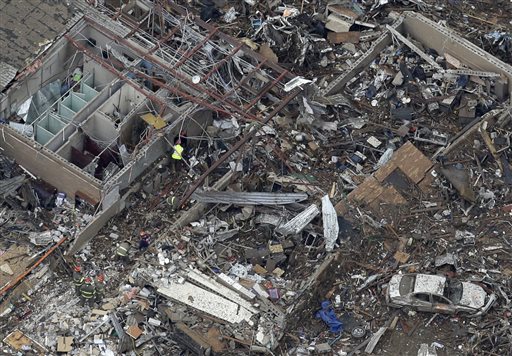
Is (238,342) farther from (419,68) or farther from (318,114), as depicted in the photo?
(419,68)

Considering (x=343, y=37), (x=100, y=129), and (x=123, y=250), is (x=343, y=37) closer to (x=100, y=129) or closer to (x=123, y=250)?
(x=100, y=129)

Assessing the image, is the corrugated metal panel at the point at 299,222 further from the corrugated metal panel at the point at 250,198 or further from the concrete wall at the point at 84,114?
the concrete wall at the point at 84,114

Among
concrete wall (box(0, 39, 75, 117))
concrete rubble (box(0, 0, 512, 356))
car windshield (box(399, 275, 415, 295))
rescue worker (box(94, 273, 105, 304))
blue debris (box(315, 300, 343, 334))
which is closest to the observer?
car windshield (box(399, 275, 415, 295))

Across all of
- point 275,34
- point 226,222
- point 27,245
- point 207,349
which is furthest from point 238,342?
point 275,34

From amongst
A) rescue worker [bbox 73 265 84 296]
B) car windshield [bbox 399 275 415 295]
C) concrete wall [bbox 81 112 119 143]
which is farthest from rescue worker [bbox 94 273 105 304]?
car windshield [bbox 399 275 415 295]

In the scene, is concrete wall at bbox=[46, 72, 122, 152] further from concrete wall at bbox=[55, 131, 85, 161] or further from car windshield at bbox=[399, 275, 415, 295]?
car windshield at bbox=[399, 275, 415, 295]
